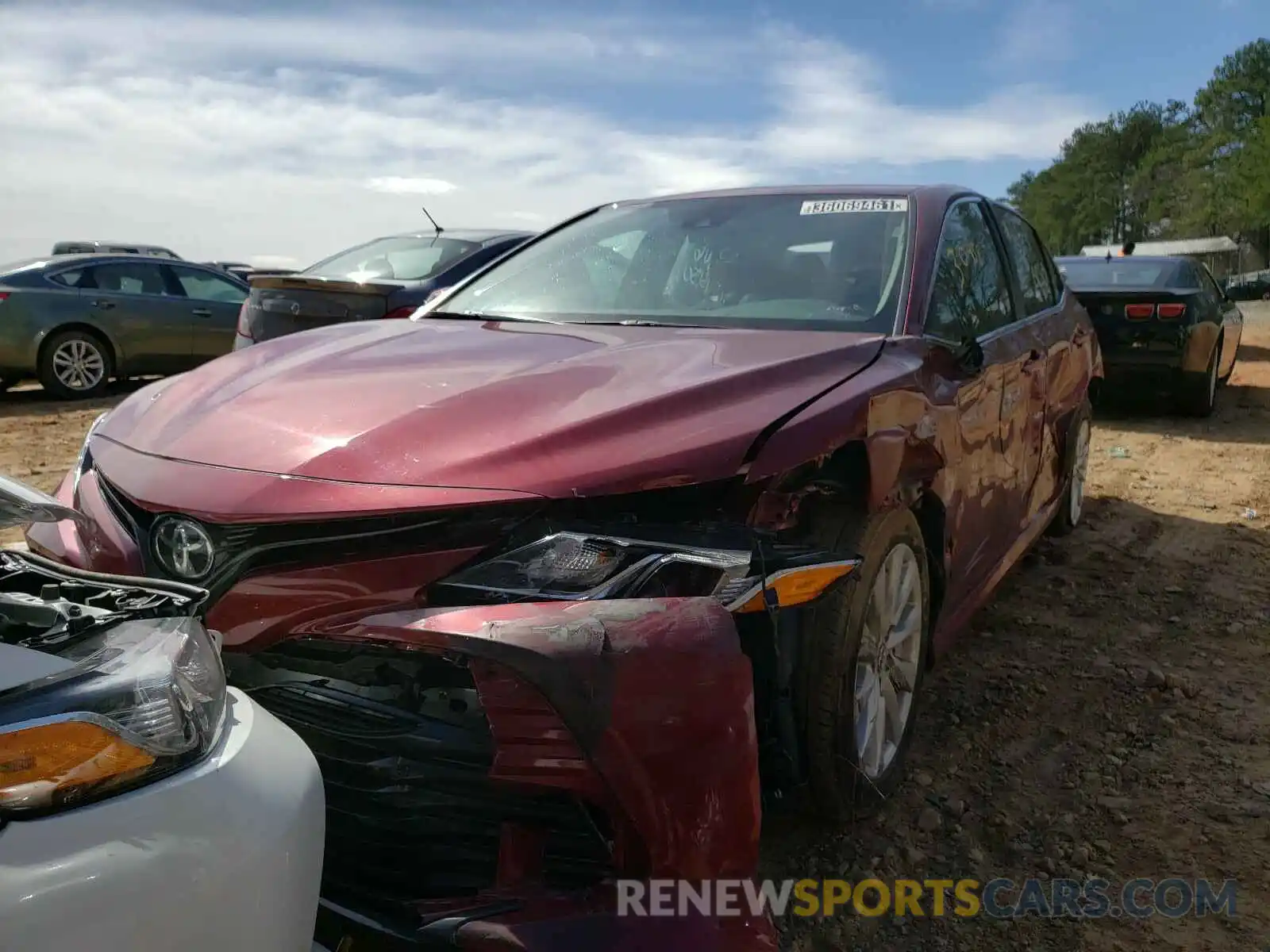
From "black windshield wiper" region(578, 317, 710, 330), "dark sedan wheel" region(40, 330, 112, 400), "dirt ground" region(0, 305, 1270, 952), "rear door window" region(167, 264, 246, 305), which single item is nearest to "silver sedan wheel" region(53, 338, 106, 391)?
"dark sedan wheel" region(40, 330, 112, 400)

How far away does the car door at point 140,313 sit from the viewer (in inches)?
381

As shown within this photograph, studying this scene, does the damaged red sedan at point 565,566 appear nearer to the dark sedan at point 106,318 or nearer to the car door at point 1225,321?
the car door at point 1225,321

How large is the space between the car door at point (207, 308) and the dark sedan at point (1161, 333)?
815 centimetres

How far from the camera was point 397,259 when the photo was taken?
6910 millimetres

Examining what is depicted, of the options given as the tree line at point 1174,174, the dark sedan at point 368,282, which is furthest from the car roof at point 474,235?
the tree line at point 1174,174

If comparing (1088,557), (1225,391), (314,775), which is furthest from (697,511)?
(1225,391)

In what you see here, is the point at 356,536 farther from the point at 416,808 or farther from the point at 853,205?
the point at 853,205

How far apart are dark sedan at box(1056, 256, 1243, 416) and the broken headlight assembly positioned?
737cm

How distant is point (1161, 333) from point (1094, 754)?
20.1 ft

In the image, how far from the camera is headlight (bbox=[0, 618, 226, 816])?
108cm

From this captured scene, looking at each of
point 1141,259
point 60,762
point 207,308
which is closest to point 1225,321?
point 1141,259

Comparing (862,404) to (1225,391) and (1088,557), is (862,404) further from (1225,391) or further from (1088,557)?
(1225,391)

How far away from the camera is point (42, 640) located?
138cm

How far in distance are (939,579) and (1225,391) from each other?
9377 millimetres
